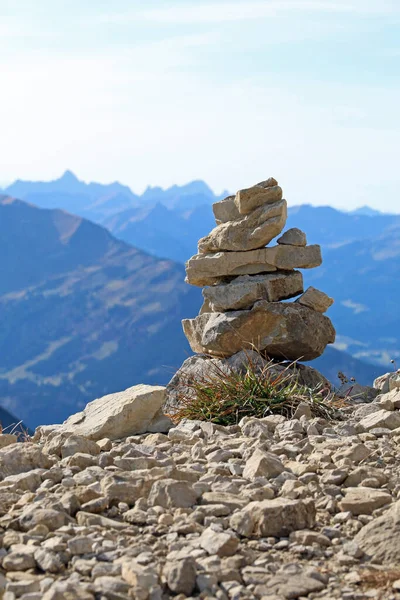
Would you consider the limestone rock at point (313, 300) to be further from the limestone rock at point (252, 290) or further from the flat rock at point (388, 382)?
the flat rock at point (388, 382)

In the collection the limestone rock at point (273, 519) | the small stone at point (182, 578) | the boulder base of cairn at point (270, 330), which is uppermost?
the boulder base of cairn at point (270, 330)

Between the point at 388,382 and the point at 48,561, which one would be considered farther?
the point at 388,382

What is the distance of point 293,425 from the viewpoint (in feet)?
29.9

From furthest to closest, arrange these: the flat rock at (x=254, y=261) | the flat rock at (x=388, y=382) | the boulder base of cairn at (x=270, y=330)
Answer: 1. the flat rock at (x=254, y=261)
2. the boulder base of cairn at (x=270, y=330)
3. the flat rock at (x=388, y=382)

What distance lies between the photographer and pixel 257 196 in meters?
14.4

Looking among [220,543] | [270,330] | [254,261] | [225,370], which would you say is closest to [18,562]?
[220,543]

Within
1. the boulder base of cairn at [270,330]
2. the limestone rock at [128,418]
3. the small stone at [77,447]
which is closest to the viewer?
the small stone at [77,447]

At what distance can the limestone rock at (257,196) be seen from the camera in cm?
1432

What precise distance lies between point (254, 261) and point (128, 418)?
540cm

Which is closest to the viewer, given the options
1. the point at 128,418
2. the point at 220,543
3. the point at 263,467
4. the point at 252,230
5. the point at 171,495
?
the point at 220,543

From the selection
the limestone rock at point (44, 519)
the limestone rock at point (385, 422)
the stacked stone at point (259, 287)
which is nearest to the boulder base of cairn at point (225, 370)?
the stacked stone at point (259, 287)

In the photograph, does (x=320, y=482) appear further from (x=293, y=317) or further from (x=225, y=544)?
(x=293, y=317)

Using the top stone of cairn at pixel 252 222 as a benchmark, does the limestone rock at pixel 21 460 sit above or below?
below

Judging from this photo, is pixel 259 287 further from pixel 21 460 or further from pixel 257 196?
pixel 21 460
